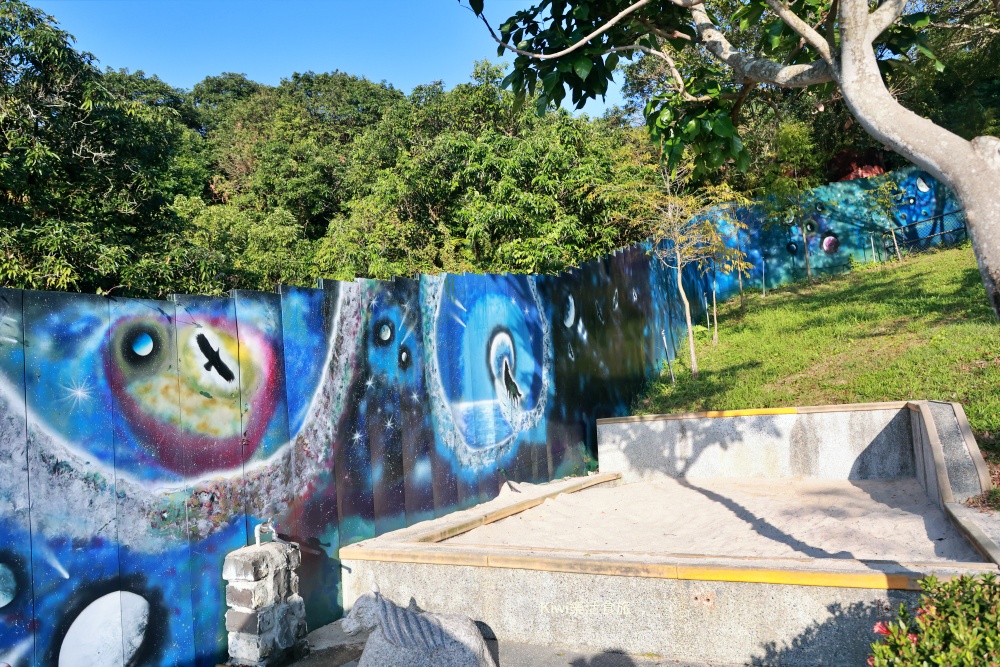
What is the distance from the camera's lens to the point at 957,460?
6.02 m

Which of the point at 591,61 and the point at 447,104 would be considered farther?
the point at 447,104

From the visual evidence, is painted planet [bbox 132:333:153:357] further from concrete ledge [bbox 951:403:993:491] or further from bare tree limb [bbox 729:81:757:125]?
concrete ledge [bbox 951:403:993:491]

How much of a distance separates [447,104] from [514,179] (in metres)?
5.87

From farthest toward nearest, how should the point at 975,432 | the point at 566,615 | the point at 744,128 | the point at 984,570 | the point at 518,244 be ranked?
the point at 744,128, the point at 518,244, the point at 975,432, the point at 566,615, the point at 984,570

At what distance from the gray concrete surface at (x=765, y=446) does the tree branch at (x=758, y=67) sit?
16.4 feet

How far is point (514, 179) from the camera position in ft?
54.4

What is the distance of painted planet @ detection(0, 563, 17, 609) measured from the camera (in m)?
3.48

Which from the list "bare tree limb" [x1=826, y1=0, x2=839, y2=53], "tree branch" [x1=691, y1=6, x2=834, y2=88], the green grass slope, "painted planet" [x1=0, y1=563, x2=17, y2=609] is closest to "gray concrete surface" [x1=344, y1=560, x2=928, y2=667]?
"painted planet" [x1=0, y1=563, x2=17, y2=609]

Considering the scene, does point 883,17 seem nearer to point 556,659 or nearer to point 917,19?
point 917,19

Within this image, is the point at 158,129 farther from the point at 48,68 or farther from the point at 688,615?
the point at 688,615

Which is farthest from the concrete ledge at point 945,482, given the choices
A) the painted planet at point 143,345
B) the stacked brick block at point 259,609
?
the painted planet at point 143,345

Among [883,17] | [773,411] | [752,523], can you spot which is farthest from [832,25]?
[773,411]

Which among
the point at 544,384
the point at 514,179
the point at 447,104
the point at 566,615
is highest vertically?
the point at 447,104

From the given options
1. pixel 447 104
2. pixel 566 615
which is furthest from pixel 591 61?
pixel 447 104
